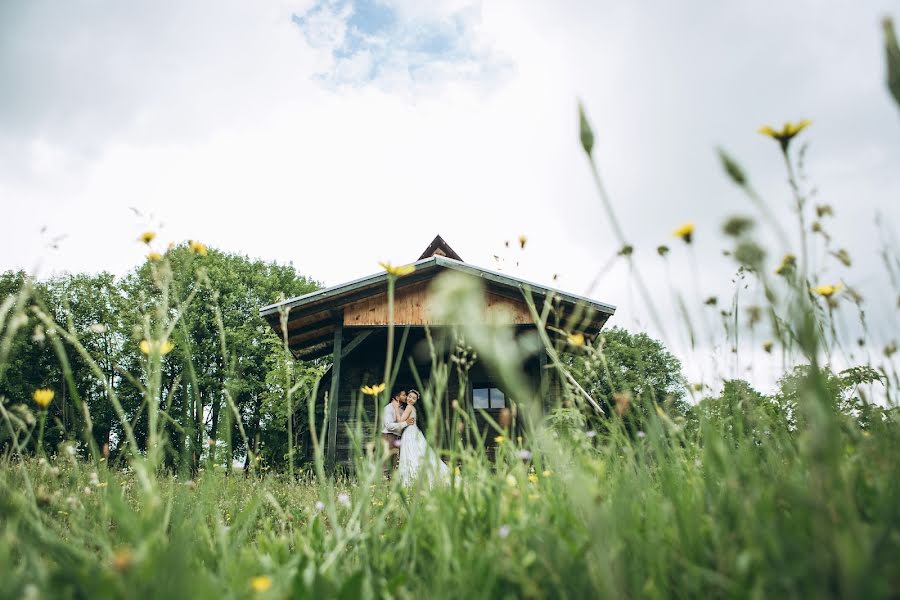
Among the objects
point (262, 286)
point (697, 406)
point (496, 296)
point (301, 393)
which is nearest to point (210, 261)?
point (262, 286)

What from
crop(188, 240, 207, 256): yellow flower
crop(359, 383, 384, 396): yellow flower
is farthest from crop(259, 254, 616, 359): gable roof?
crop(188, 240, 207, 256): yellow flower

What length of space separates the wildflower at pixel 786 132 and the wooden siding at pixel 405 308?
902 centimetres

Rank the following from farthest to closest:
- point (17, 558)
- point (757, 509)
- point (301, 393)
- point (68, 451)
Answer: point (301, 393) < point (17, 558) < point (68, 451) < point (757, 509)

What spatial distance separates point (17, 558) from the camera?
2092 millimetres

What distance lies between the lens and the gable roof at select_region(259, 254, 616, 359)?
9.30 metres

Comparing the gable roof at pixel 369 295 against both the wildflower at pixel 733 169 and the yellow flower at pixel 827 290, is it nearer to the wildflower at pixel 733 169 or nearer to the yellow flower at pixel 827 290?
the yellow flower at pixel 827 290

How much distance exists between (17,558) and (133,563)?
1.94 meters

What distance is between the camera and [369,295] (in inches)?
411

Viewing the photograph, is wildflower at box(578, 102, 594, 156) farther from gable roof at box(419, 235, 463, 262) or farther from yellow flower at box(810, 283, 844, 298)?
gable roof at box(419, 235, 463, 262)

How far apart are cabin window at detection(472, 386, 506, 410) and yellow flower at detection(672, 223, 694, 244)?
12.6 metres

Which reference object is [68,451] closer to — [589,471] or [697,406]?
[589,471]

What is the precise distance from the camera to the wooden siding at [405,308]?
1025 cm

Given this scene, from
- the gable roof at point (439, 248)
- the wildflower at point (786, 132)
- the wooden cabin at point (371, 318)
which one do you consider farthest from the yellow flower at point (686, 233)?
the gable roof at point (439, 248)

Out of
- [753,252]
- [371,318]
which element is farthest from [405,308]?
[753,252]
